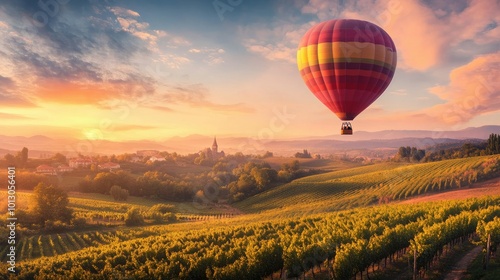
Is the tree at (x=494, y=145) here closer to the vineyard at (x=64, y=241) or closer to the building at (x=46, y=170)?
the vineyard at (x=64, y=241)

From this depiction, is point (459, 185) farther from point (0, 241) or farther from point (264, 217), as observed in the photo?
Answer: point (0, 241)

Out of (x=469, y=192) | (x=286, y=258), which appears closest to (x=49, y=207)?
(x=286, y=258)

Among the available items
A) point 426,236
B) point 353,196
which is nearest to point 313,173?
point 353,196

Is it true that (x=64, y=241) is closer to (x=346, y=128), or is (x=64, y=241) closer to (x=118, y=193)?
(x=346, y=128)

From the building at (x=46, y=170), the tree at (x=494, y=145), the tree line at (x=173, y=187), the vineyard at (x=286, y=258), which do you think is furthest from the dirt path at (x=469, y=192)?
the building at (x=46, y=170)

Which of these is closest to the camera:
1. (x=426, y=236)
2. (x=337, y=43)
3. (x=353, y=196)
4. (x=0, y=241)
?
(x=426, y=236)

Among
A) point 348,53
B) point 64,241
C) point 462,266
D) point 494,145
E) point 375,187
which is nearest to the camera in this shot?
point 462,266
